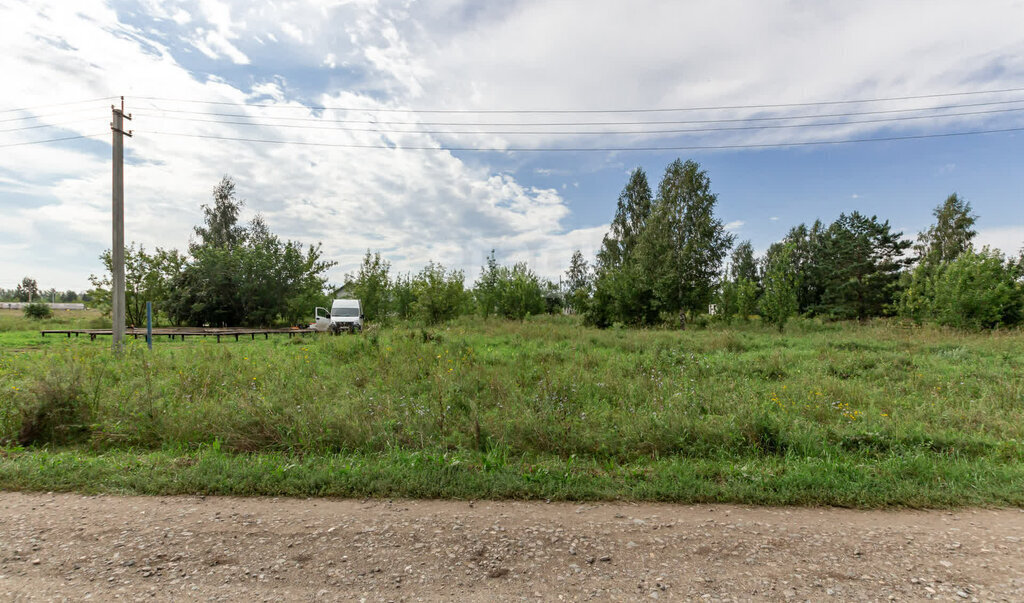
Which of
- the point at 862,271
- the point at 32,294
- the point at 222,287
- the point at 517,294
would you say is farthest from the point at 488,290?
the point at 32,294

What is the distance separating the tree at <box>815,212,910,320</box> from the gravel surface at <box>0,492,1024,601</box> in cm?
5516

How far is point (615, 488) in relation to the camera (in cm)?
420

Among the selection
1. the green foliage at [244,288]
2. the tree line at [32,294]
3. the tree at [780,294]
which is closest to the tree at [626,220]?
the tree at [780,294]

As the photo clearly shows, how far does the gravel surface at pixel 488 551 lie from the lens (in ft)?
8.83

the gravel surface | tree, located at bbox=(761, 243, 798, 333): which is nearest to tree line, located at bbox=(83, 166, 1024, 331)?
tree, located at bbox=(761, 243, 798, 333)

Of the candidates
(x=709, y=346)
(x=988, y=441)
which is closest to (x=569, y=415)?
(x=988, y=441)

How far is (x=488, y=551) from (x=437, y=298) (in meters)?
29.4

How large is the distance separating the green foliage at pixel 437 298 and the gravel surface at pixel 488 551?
27934 mm

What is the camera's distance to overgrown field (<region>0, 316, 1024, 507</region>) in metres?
4.27

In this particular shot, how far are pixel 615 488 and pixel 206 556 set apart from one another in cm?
350

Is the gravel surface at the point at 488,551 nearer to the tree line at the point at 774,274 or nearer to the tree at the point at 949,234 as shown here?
the tree line at the point at 774,274

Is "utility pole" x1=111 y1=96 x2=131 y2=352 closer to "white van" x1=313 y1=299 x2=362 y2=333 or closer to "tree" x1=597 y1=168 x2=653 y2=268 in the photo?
"white van" x1=313 y1=299 x2=362 y2=333

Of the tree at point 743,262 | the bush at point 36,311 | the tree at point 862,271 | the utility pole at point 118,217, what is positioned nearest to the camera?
the utility pole at point 118,217

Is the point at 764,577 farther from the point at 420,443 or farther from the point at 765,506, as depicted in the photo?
the point at 420,443
